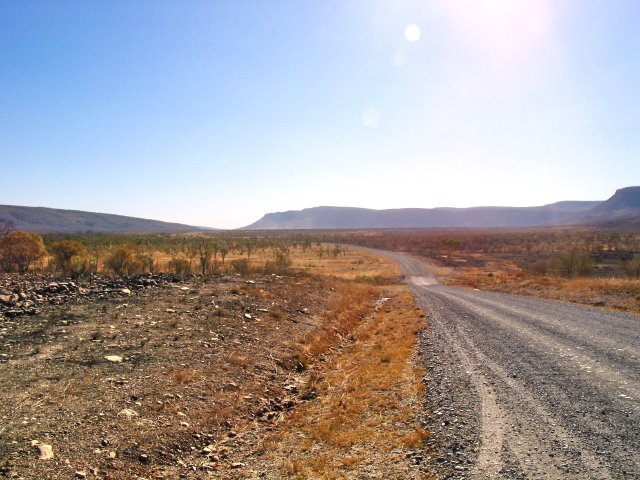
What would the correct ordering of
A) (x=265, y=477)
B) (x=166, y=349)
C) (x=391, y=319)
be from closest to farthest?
1. (x=265, y=477)
2. (x=166, y=349)
3. (x=391, y=319)

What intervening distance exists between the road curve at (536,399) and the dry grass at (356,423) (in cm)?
53

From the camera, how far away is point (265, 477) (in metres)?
6.33

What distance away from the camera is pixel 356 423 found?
26.5ft

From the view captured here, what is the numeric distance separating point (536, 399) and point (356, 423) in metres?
3.58

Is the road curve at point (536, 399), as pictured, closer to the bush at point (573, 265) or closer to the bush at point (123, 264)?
the bush at point (123, 264)

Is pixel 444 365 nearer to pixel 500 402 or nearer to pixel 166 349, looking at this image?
pixel 500 402

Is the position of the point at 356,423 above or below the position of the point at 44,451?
below

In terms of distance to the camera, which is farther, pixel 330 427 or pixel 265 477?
pixel 330 427

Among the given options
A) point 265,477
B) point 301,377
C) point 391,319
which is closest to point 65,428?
point 265,477

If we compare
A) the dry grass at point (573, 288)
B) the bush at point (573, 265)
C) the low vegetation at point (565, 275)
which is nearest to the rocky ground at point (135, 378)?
the dry grass at point (573, 288)

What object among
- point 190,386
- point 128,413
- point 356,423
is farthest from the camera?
point 190,386

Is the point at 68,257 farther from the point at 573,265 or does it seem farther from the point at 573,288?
the point at 573,265

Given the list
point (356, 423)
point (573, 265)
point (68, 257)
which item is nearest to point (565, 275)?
point (573, 265)

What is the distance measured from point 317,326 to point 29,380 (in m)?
10.3
